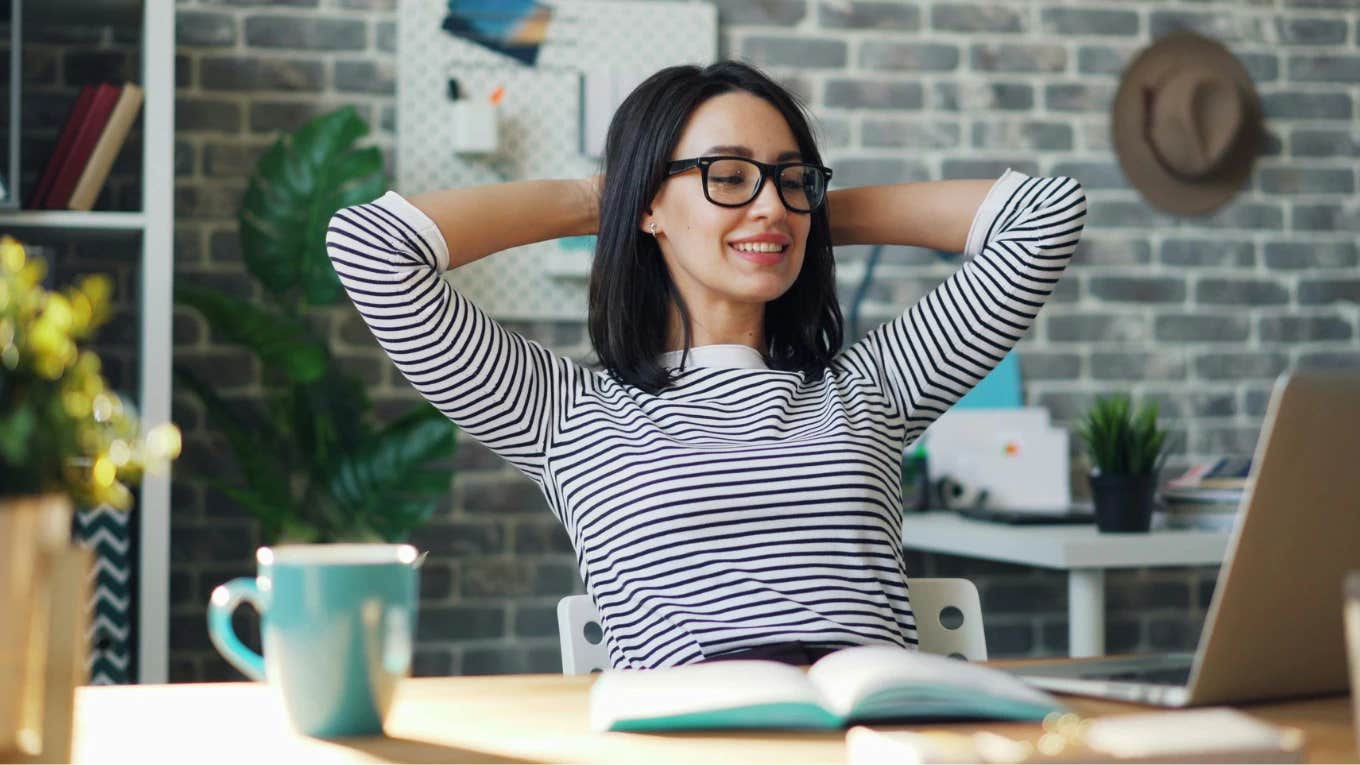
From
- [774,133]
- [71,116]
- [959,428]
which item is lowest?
[959,428]

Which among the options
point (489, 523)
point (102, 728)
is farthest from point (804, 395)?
point (489, 523)

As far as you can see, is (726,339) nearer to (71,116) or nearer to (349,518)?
(349,518)

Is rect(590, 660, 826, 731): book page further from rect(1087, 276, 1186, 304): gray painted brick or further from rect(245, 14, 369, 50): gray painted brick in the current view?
rect(1087, 276, 1186, 304): gray painted brick

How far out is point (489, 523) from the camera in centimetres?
300

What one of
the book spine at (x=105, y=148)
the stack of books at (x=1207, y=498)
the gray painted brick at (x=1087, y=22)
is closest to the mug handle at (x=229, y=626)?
the book spine at (x=105, y=148)

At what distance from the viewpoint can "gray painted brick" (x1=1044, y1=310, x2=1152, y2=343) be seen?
328 cm

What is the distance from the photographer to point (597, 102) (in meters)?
3.02

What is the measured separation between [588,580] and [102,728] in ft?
2.26

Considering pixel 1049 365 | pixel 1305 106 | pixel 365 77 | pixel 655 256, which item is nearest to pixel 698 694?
pixel 655 256

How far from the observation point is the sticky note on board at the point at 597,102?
9.87 feet

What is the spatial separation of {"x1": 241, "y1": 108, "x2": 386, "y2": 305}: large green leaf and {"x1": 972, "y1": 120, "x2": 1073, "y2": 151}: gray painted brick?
55.6 inches

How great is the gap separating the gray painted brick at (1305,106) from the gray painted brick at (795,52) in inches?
42.7

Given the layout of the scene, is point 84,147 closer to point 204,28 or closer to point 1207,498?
point 204,28

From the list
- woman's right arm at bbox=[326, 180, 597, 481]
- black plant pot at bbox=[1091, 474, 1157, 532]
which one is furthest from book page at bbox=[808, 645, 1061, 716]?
black plant pot at bbox=[1091, 474, 1157, 532]
